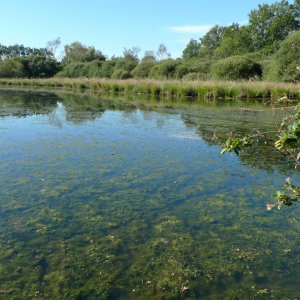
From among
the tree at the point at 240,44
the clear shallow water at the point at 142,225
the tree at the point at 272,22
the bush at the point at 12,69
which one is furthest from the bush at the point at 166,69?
the clear shallow water at the point at 142,225

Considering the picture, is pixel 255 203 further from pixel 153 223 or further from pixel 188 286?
pixel 188 286

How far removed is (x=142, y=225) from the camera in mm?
3900

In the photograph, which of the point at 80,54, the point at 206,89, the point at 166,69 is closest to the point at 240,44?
the point at 166,69

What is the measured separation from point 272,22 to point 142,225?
49.3m

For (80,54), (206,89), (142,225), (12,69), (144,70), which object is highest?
(80,54)

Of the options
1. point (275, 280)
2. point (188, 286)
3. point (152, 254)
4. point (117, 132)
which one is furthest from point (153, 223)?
point (117, 132)

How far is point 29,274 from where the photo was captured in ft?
9.65

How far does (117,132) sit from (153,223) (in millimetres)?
5768

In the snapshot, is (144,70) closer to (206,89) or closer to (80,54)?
(206,89)

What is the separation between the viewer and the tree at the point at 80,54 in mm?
59500

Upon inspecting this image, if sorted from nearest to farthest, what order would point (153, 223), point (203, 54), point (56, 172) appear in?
point (153, 223), point (56, 172), point (203, 54)

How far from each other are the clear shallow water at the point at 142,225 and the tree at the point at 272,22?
4426 cm

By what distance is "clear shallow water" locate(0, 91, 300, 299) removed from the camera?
2.88m

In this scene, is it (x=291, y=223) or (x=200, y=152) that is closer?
(x=291, y=223)
